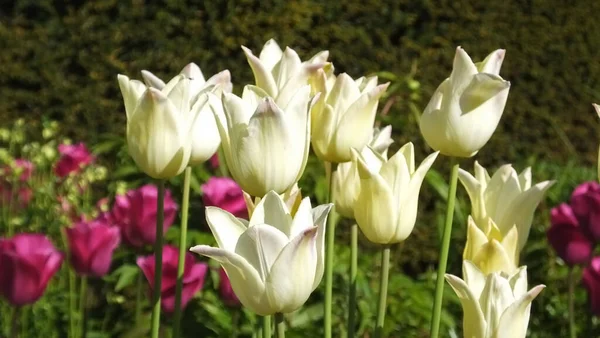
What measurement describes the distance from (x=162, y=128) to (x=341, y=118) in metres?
0.25

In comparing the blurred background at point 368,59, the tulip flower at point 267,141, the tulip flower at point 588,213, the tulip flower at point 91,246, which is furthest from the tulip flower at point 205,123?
the blurred background at point 368,59

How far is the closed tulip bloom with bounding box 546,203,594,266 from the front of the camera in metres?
2.05

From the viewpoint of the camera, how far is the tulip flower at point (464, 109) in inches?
48.5

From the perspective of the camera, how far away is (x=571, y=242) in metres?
2.07

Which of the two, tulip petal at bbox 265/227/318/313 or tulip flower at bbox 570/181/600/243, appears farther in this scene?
tulip flower at bbox 570/181/600/243

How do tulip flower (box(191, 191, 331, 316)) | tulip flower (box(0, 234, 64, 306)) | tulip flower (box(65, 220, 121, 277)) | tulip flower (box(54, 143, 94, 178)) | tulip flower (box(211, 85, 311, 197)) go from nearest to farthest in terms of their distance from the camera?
tulip flower (box(191, 191, 331, 316)), tulip flower (box(211, 85, 311, 197)), tulip flower (box(0, 234, 64, 306)), tulip flower (box(65, 220, 121, 277)), tulip flower (box(54, 143, 94, 178))

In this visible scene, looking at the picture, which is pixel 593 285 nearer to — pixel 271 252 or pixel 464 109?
pixel 464 109

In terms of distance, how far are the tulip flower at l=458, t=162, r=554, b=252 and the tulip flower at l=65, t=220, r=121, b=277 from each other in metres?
0.92

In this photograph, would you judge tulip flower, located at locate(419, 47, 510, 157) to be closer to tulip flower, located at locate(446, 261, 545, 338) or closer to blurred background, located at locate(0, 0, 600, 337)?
tulip flower, located at locate(446, 261, 545, 338)

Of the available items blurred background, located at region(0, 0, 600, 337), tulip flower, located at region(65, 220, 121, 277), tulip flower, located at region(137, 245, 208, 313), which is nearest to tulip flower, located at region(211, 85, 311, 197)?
tulip flower, located at region(137, 245, 208, 313)

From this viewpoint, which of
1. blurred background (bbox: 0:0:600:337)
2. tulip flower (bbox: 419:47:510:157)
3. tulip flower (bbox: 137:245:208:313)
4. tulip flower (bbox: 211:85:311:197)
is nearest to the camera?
tulip flower (bbox: 211:85:311:197)

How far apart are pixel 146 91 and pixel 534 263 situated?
2269 millimetres

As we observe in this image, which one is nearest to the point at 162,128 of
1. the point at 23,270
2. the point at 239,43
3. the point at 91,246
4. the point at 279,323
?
the point at 279,323

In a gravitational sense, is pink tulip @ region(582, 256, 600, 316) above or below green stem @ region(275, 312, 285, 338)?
below
